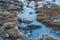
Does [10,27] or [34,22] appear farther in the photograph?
[34,22]

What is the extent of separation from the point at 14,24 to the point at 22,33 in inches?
30.8

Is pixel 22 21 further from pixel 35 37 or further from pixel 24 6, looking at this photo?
pixel 24 6

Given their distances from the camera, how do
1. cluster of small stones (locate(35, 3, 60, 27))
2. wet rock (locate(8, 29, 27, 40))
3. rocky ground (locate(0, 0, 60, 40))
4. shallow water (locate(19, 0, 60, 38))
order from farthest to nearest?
1. cluster of small stones (locate(35, 3, 60, 27))
2. shallow water (locate(19, 0, 60, 38))
3. rocky ground (locate(0, 0, 60, 40))
4. wet rock (locate(8, 29, 27, 40))

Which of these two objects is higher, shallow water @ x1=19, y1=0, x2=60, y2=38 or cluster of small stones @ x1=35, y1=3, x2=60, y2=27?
cluster of small stones @ x1=35, y1=3, x2=60, y2=27

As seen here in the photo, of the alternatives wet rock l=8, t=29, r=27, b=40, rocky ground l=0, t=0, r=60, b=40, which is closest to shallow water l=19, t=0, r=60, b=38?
rocky ground l=0, t=0, r=60, b=40

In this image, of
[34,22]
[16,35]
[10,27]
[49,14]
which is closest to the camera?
[16,35]

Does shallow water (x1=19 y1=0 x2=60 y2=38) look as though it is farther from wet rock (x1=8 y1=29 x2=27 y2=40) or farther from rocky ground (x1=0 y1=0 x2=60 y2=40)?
wet rock (x1=8 y1=29 x2=27 y2=40)

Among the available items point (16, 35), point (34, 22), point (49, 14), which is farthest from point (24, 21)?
point (16, 35)

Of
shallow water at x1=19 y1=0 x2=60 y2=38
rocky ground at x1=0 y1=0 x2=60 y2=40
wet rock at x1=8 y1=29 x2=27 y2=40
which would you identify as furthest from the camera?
shallow water at x1=19 y1=0 x2=60 y2=38

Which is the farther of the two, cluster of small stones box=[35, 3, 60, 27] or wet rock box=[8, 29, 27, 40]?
cluster of small stones box=[35, 3, 60, 27]

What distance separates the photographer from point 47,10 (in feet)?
33.4

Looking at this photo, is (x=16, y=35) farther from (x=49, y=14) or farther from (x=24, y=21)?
(x=49, y=14)

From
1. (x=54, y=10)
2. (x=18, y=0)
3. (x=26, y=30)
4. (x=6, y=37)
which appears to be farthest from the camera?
(x=18, y=0)

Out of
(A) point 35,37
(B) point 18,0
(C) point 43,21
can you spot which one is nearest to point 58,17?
(C) point 43,21
